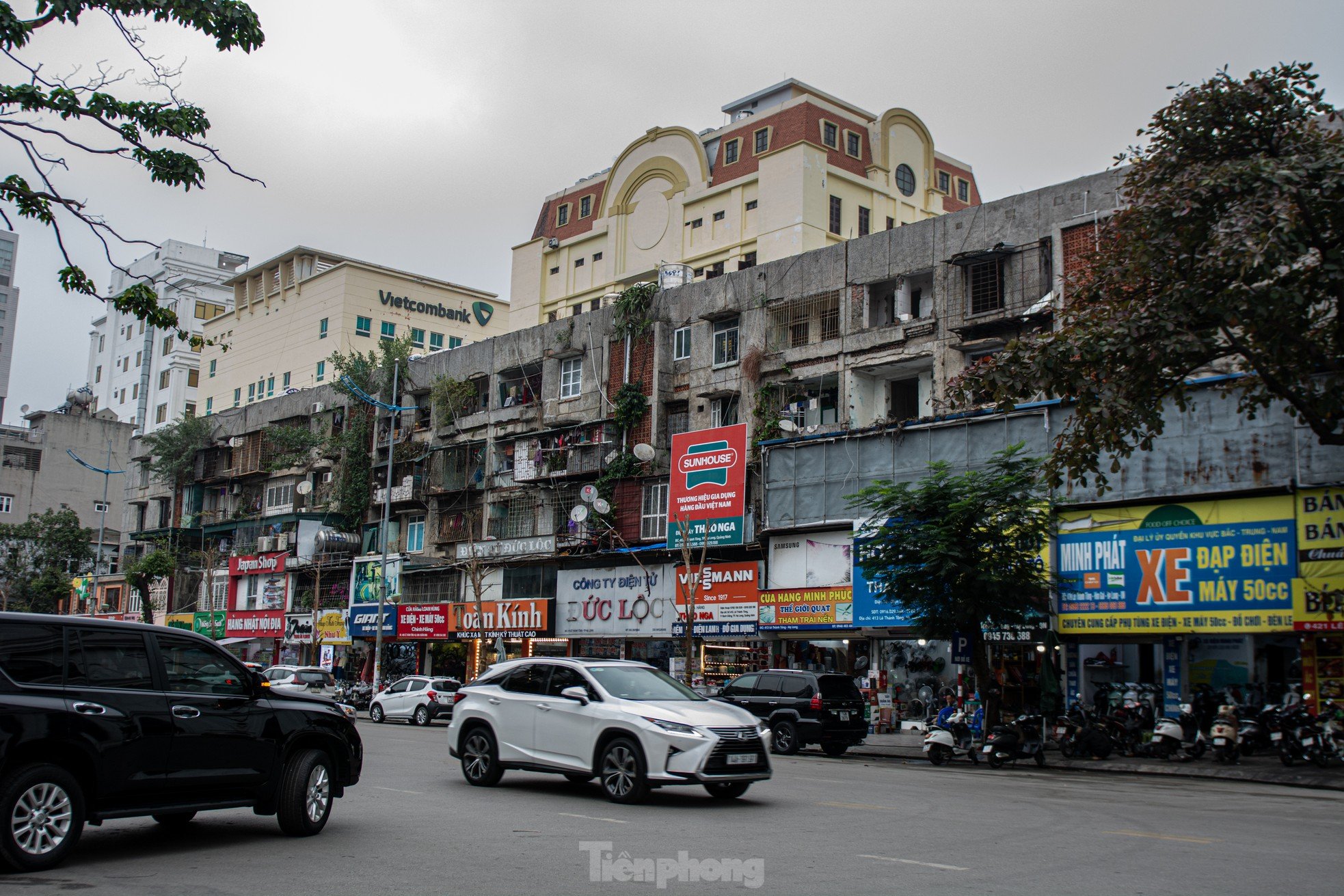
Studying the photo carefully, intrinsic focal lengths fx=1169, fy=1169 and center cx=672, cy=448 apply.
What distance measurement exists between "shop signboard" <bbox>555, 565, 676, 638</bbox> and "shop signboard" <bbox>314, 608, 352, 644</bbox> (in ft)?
45.4

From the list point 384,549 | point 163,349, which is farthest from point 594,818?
point 163,349

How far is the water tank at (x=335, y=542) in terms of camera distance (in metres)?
54.0

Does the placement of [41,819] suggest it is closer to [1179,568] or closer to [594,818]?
[594,818]

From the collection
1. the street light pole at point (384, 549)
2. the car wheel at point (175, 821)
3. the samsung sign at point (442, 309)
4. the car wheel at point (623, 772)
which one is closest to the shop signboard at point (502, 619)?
the street light pole at point (384, 549)

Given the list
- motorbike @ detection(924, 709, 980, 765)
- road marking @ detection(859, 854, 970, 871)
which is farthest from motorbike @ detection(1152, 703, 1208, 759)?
road marking @ detection(859, 854, 970, 871)

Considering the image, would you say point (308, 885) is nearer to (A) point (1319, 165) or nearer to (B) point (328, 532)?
(A) point (1319, 165)

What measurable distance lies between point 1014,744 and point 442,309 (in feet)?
195

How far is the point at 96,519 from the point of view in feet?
281

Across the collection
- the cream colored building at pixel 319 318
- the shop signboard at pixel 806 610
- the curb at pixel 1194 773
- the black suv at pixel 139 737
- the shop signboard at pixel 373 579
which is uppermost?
the cream colored building at pixel 319 318

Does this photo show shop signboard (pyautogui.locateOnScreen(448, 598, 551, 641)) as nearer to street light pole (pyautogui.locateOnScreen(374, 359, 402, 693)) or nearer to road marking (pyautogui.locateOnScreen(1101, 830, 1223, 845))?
street light pole (pyautogui.locateOnScreen(374, 359, 402, 693))

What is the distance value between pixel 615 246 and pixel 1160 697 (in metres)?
37.9

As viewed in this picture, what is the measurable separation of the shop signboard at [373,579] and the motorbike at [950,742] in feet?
104

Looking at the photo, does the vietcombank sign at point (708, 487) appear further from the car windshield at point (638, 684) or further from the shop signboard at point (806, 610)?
the car windshield at point (638, 684)

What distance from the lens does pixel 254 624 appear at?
59.4 metres
